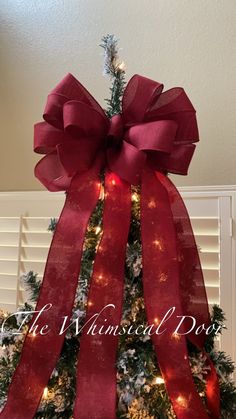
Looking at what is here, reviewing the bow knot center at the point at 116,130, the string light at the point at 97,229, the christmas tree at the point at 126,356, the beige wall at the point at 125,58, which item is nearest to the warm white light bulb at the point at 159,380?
the christmas tree at the point at 126,356

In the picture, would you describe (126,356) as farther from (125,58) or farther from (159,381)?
(125,58)

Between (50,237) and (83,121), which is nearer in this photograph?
(83,121)

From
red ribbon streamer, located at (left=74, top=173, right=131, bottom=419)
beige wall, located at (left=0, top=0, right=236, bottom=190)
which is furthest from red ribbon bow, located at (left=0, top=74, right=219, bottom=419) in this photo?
beige wall, located at (left=0, top=0, right=236, bottom=190)

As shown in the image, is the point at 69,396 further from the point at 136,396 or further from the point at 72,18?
the point at 72,18

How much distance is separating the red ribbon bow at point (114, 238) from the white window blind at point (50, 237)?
34 cm

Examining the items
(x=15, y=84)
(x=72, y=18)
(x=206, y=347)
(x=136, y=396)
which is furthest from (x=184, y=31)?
(x=136, y=396)

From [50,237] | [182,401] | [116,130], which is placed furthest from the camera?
[50,237]

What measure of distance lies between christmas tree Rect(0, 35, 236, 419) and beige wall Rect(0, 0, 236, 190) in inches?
20.3

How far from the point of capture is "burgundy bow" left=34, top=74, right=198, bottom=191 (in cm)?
60

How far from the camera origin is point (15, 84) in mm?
1329

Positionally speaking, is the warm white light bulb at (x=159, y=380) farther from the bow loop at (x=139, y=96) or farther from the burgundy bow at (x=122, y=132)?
the bow loop at (x=139, y=96)

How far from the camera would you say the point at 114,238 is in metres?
0.61

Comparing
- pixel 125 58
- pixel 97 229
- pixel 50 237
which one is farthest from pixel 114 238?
pixel 125 58

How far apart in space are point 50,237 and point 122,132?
58 centimetres
